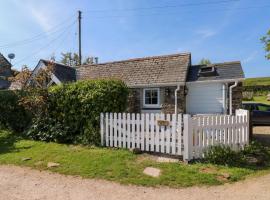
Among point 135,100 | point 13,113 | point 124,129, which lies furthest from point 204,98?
point 13,113

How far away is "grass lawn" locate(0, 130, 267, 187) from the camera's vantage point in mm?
5902

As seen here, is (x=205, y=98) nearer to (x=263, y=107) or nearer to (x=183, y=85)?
(x=183, y=85)

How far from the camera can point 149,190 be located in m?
5.37

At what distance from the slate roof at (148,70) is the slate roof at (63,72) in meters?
0.83

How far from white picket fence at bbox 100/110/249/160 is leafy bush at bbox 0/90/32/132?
16.2 ft

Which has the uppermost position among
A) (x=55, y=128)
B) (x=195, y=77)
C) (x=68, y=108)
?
(x=195, y=77)

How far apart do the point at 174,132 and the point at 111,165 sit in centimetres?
203

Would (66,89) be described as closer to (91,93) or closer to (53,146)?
(91,93)

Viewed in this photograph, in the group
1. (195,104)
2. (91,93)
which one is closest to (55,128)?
(91,93)

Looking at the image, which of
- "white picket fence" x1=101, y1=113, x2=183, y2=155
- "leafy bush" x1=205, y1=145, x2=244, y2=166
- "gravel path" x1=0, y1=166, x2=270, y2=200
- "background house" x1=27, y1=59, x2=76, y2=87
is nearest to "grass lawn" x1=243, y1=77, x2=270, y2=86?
"background house" x1=27, y1=59, x2=76, y2=87

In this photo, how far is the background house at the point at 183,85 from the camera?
1499 cm

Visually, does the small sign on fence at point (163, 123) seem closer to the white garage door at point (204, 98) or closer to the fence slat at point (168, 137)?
the fence slat at point (168, 137)

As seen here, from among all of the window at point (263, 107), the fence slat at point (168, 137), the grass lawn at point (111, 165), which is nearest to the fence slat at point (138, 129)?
the grass lawn at point (111, 165)

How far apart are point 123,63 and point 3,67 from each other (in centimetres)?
2292
